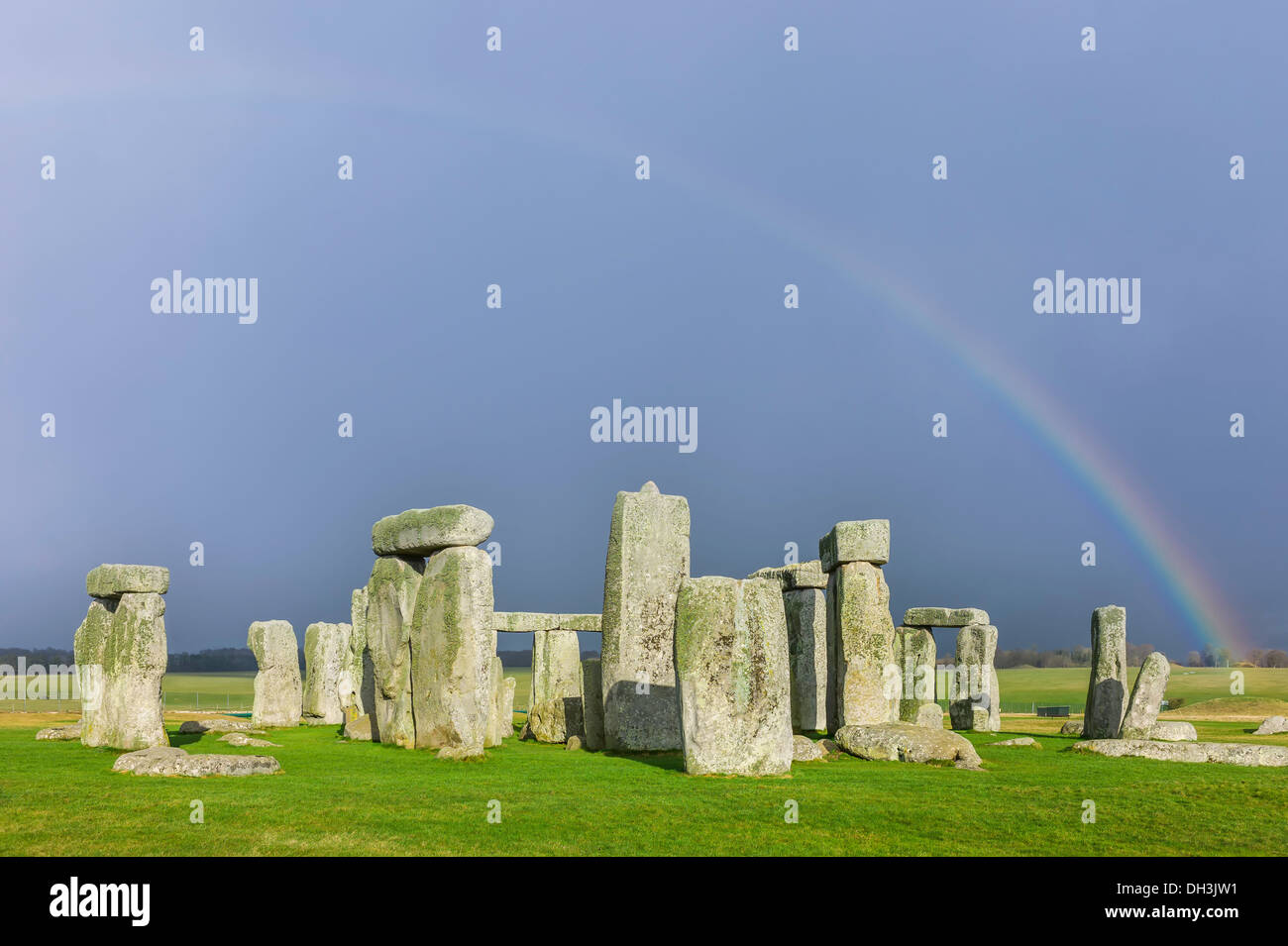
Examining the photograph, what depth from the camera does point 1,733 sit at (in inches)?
754

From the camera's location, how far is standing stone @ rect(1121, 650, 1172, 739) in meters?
16.9

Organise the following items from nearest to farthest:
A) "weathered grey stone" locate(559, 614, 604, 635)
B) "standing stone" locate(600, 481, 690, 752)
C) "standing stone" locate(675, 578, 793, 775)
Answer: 1. "standing stone" locate(675, 578, 793, 775)
2. "standing stone" locate(600, 481, 690, 752)
3. "weathered grey stone" locate(559, 614, 604, 635)

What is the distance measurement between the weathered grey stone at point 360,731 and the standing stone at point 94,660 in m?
4.42

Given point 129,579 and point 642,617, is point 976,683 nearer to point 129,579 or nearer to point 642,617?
point 642,617

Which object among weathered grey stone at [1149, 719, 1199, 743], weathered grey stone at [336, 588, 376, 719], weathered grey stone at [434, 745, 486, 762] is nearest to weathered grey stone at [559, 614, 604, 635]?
weathered grey stone at [336, 588, 376, 719]

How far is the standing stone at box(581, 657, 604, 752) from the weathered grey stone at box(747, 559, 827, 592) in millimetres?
6125

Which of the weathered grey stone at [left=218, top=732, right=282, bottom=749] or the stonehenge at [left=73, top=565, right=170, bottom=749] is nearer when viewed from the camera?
the stonehenge at [left=73, top=565, right=170, bottom=749]

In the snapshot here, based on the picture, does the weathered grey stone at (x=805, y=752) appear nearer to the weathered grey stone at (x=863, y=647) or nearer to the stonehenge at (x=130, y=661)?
the weathered grey stone at (x=863, y=647)

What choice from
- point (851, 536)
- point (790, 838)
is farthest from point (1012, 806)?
point (851, 536)

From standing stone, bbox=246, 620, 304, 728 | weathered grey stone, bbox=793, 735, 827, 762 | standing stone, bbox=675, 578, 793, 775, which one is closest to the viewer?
standing stone, bbox=675, 578, 793, 775

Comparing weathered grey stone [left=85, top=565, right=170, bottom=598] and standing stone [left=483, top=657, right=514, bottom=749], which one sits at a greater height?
weathered grey stone [left=85, top=565, right=170, bottom=598]

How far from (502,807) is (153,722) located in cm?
817

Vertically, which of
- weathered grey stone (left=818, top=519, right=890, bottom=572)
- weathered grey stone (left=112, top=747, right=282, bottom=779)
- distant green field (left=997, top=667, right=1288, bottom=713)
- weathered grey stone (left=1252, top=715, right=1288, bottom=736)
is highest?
weathered grey stone (left=818, top=519, right=890, bottom=572)

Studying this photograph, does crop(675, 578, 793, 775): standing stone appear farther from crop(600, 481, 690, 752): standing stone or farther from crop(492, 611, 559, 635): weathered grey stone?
crop(492, 611, 559, 635): weathered grey stone
